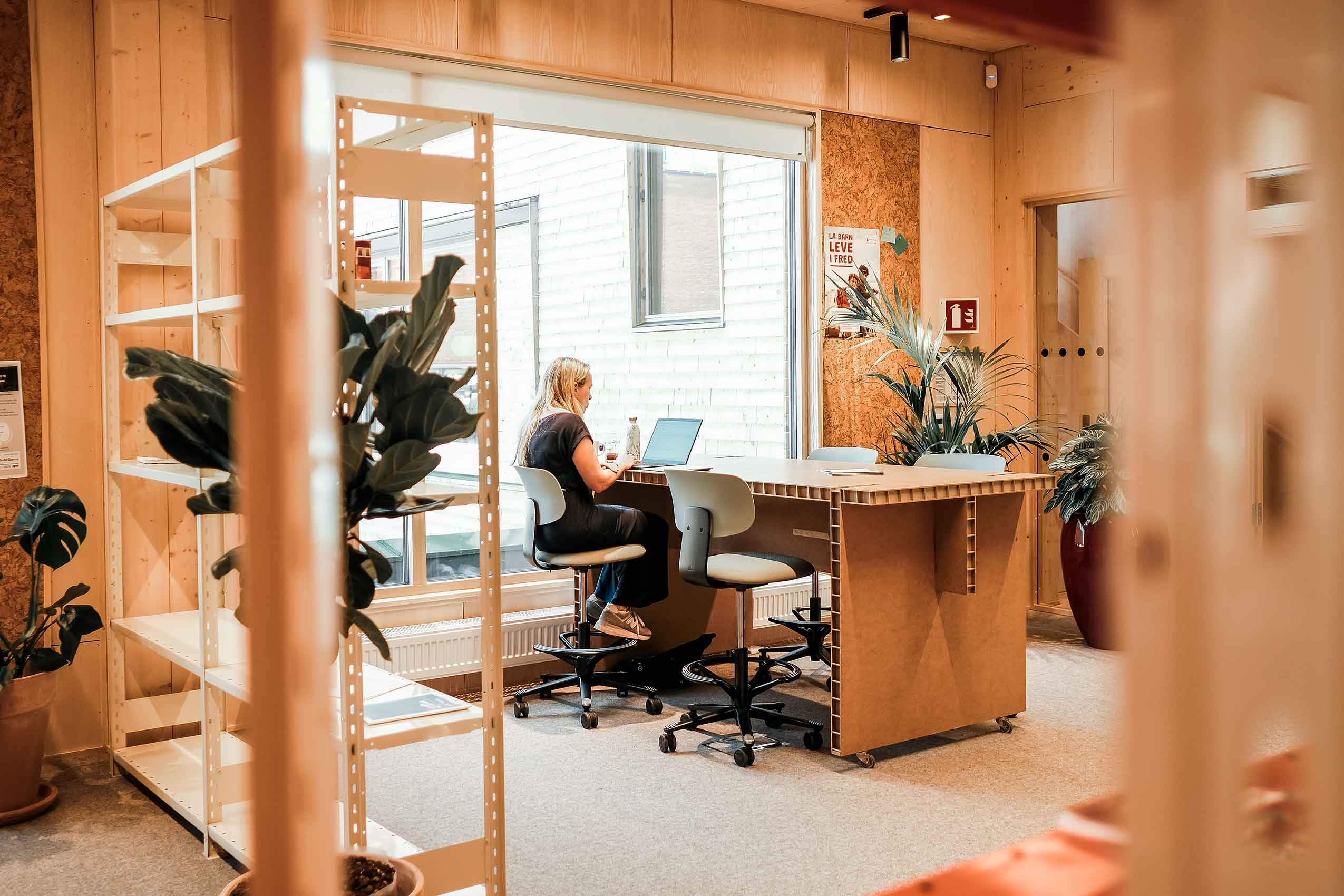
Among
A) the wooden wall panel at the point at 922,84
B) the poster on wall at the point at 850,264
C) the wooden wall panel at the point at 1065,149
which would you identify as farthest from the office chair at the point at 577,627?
the wooden wall panel at the point at 1065,149

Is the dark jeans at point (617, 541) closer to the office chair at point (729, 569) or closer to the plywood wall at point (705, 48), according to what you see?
the office chair at point (729, 569)

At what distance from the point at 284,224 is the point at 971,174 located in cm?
666

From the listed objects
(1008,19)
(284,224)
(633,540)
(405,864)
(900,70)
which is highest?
(900,70)

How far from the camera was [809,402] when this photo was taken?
6.07 m

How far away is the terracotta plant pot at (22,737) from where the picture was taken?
10.9ft

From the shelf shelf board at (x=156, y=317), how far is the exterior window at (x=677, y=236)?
2.89m

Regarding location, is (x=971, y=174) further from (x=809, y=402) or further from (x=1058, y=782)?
(x=1058, y=782)

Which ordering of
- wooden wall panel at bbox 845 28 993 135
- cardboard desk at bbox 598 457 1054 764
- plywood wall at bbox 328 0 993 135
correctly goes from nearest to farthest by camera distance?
cardboard desk at bbox 598 457 1054 764 < plywood wall at bbox 328 0 993 135 < wooden wall panel at bbox 845 28 993 135

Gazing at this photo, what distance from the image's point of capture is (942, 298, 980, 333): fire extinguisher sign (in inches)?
259

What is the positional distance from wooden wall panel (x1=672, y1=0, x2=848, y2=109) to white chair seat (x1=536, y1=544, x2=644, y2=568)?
2362 millimetres

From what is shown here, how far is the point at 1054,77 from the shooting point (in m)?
6.47

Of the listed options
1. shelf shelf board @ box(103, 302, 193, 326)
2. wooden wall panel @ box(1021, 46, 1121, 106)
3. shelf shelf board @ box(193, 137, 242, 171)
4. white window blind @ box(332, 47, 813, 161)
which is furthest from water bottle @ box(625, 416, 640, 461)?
wooden wall panel @ box(1021, 46, 1121, 106)

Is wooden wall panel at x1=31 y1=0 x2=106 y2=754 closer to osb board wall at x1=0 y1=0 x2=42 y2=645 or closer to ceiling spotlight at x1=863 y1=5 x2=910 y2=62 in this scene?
osb board wall at x1=0 y1=0 x2=42 y2=645

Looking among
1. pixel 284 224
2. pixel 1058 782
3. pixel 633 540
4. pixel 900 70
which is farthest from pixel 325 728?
pixel 900 70
